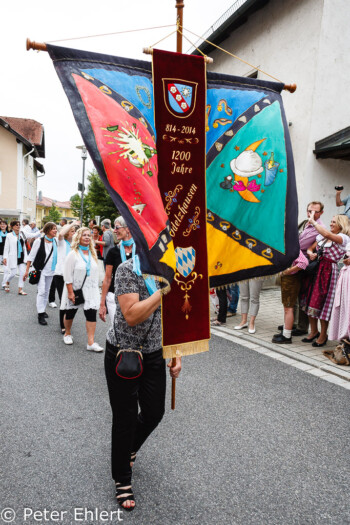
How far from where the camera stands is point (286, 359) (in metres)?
5.34

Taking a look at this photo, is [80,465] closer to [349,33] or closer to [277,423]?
[277,423]

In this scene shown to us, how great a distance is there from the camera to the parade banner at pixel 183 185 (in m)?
2.17

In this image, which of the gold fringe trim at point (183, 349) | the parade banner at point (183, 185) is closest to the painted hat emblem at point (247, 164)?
the parade banner at point (183, 185)

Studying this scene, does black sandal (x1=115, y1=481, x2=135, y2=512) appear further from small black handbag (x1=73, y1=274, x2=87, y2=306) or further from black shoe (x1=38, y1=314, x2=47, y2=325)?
black shoe (x1=38, y1=314, x2=47, y2=325)

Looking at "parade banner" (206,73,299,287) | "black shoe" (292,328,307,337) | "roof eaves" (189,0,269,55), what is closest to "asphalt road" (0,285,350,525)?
"parade banner" (206,73,299,287)

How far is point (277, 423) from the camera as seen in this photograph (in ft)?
11.7

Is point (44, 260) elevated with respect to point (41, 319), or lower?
elevated

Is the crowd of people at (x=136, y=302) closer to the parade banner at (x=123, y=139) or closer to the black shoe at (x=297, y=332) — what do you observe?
the black shoe at (x=297, y=332)

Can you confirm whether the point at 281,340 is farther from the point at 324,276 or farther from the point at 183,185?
the point at 183,185

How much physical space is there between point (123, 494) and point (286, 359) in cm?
343

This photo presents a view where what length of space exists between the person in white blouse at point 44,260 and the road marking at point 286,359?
311 cm

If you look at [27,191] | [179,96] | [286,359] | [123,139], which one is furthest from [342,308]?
[27,191]

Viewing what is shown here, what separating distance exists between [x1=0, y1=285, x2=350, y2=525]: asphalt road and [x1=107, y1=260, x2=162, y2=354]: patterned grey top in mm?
1013

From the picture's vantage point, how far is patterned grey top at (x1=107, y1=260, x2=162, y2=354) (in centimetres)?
224
